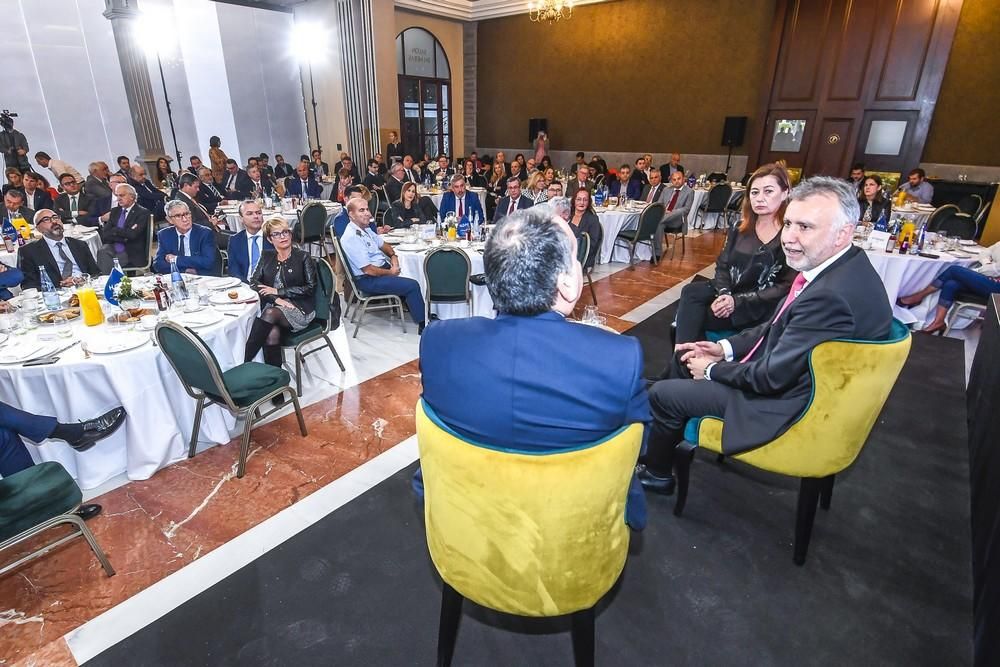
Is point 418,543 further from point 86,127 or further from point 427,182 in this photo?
point 86,127

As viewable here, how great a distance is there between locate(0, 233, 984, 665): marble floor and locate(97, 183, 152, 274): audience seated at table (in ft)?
8.83

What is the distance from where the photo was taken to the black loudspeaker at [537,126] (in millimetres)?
14133


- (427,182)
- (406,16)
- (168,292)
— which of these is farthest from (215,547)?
(406,16)

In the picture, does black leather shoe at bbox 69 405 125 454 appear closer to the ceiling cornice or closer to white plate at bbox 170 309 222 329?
white plate at bbox 170 309 222 329

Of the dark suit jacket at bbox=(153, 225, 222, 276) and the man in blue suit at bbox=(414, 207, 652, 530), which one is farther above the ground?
the man in blue suit at bbox=(414, 207, 652, 530)

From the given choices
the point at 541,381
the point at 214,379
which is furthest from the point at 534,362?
the point at 214,379

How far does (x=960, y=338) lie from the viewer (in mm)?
4668

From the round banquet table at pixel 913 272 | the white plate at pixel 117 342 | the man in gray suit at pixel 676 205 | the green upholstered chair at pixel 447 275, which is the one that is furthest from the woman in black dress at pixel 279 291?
the man in gray suit at pixel 676 205

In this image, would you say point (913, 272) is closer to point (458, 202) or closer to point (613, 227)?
point (613, 227)

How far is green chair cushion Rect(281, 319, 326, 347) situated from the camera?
3.51 m

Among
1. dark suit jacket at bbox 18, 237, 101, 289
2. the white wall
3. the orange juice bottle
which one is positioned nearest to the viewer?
the orange juice bottle

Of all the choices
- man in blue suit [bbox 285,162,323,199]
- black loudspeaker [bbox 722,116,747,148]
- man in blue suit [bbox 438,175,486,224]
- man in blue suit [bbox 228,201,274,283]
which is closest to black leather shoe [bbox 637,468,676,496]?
man in blue suit [bbox 228,201,274,283]

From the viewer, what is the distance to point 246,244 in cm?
402

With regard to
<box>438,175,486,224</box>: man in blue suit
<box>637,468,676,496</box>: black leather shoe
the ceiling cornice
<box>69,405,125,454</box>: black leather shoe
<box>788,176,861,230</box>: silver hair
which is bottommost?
<box>637,468,676,496</box>: black leather shoe
